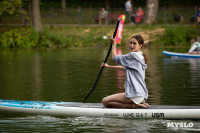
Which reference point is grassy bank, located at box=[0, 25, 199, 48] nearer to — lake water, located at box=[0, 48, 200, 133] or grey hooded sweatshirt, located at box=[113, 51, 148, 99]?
lake water, located at box=[0, 48, 200, 133]

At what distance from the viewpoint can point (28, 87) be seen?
14641 mm

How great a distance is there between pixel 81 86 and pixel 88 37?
1960 cm

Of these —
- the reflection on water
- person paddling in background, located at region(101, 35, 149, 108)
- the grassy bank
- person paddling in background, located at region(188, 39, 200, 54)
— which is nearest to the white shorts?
person paddling in background, located at region(101, 35, 149, 108)

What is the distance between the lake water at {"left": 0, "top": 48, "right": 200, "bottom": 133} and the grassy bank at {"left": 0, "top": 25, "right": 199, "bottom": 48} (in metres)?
8.36

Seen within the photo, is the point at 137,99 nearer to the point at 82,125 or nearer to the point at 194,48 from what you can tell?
the point at 82,125

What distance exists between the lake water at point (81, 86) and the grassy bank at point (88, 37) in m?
8.36

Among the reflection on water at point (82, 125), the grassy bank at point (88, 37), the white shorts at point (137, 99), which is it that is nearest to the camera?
the reflection on water at point (82, 125)

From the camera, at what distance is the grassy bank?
33.3m

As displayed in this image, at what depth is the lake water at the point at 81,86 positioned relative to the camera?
920 centimetres

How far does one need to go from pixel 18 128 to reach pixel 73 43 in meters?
25.0

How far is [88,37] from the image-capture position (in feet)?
112

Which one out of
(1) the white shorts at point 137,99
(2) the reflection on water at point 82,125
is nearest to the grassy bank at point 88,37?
(2) the reflection on water at point 82,125

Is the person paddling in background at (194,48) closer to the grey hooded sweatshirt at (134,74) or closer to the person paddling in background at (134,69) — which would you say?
the person paddling in background at (134,69)

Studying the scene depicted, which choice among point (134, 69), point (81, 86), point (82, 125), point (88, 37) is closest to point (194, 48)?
point (81, 86)
